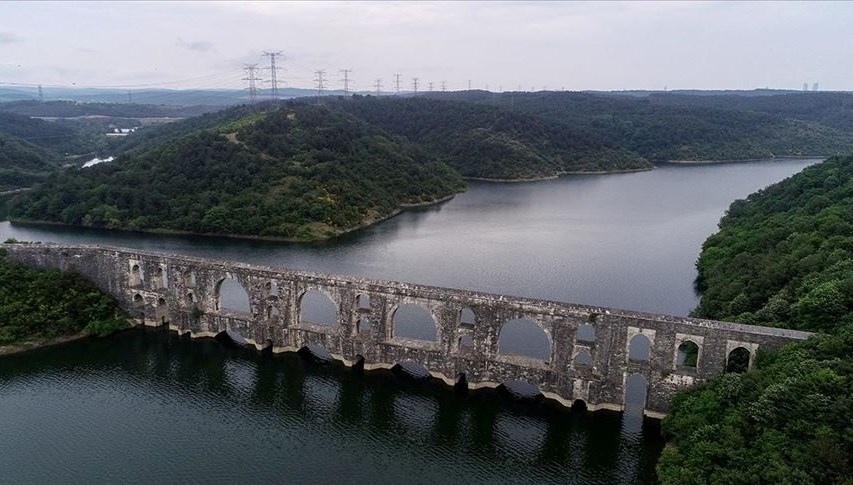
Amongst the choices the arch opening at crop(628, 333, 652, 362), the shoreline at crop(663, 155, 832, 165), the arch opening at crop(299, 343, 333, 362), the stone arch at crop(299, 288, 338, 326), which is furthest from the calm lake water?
the shoreline at crop(663, 155, 832, 165)

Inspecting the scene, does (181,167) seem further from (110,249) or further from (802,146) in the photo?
(802,146)

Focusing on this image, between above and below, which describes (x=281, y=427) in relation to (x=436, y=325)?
below

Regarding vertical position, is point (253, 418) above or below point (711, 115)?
below

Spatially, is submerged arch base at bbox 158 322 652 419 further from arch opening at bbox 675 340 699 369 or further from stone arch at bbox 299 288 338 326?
arch opening at bbox 675 340 699 369

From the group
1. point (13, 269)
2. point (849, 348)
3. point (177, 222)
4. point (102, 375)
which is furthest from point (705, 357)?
point (177, 222)

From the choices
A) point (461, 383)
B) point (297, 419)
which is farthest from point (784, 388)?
point (297, 419)

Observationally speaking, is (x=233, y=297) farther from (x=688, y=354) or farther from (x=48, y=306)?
(x=688, y=354)

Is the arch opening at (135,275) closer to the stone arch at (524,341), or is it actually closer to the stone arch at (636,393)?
the stone arch at (524,341)
